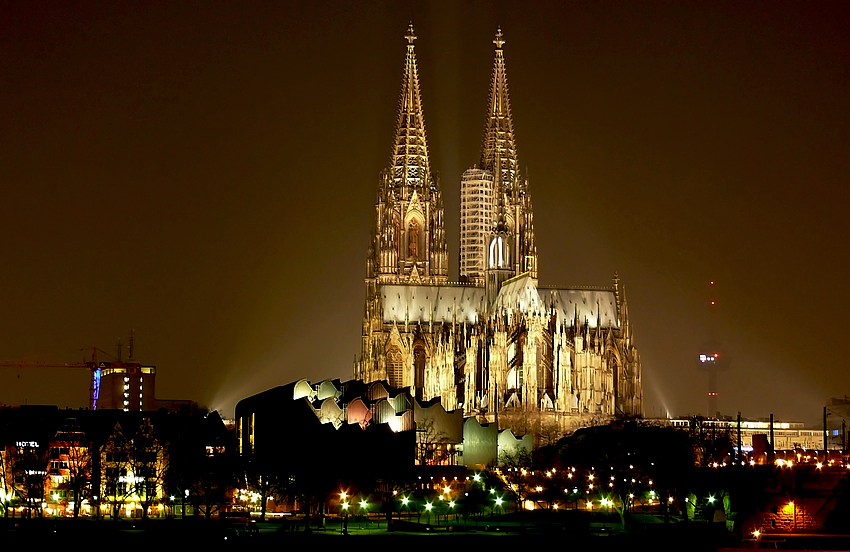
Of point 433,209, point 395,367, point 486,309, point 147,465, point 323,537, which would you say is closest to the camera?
point 323,537

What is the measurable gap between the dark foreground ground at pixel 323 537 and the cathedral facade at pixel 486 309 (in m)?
64.6

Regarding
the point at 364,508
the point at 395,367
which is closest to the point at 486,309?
the point at 395,367

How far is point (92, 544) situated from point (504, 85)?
4538 inches

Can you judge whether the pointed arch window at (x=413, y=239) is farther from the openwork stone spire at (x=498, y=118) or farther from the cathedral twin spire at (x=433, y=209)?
the openwork stone spire at (x=498, y=118)

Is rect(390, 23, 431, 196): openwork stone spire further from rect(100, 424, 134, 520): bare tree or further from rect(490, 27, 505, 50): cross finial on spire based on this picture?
rect(100, 424, 134, 520): bare tree

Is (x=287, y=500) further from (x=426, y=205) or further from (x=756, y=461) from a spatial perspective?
(x=426, y=205)

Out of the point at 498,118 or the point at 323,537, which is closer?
the point at 323,537

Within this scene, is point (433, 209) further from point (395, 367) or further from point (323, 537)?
point (323, 537)

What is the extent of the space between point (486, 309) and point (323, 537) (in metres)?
86.4

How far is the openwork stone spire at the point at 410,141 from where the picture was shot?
7106 inches

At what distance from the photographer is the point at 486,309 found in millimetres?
170375

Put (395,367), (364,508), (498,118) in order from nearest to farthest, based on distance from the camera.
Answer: (364,508) < (395,367) < (498,118)

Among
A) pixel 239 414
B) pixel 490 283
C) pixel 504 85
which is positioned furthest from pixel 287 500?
pixel 504 85

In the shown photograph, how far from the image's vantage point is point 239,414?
14488 cm
